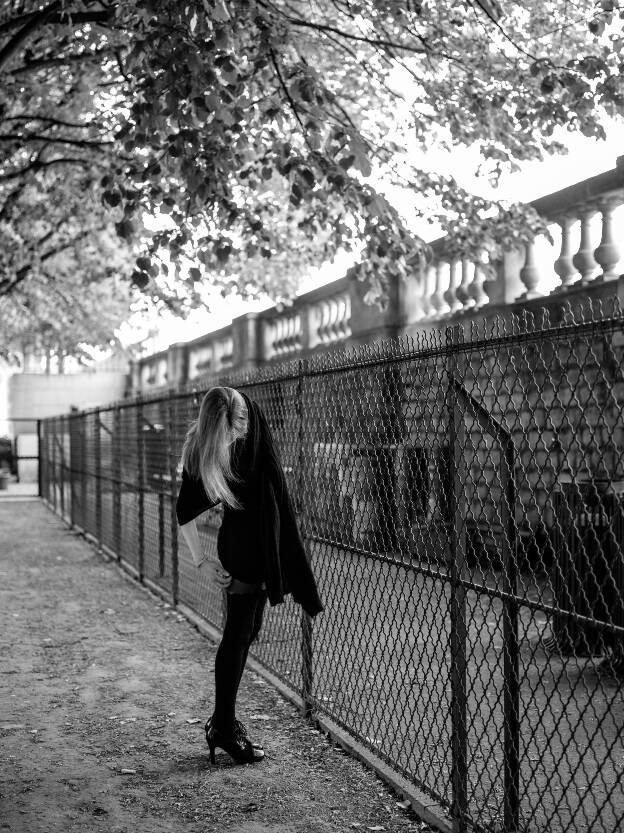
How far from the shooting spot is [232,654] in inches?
200

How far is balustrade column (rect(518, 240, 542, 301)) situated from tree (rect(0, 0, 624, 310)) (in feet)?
0.71

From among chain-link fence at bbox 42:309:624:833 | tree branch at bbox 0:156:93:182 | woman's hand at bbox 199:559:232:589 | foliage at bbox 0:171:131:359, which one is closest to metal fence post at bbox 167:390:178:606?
chain-link fence at bbox 42:309:624:833

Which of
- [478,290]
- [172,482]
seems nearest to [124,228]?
[172,482]

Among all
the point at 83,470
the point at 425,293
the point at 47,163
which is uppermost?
the point at 47,163

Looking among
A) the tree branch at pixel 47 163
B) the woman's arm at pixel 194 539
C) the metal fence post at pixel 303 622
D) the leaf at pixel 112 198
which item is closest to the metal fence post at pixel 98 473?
the tree branch at pixel 47 163

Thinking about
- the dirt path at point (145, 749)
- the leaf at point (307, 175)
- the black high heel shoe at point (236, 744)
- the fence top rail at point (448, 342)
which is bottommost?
the dirt path at point (145, 749)

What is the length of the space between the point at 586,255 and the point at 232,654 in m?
5.26

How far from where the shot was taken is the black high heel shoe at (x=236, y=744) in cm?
505

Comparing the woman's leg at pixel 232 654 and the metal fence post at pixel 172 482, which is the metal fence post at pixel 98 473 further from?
the woman's leg at pixel 232 654

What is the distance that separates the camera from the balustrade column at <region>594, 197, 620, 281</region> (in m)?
8.50

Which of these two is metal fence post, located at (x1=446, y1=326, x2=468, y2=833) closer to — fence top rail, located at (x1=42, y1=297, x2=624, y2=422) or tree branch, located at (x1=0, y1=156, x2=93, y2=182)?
fence top rail, located at (x1=42, y1=297, x2=624, y2=422)

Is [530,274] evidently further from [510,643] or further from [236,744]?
[510,643]

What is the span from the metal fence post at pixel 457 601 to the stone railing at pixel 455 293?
3.48 m

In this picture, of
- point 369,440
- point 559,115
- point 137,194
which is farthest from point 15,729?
point 559,115
